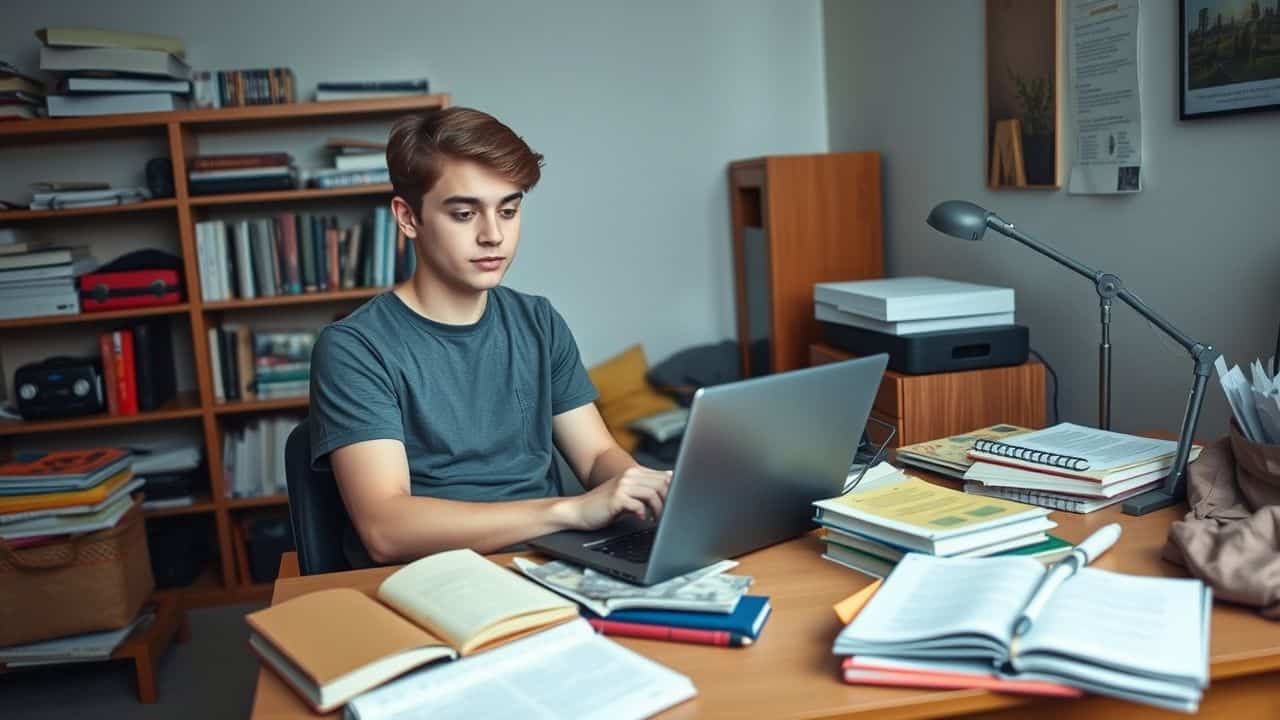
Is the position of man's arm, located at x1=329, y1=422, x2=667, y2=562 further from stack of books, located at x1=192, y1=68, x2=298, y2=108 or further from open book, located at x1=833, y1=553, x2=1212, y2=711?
stack of books, located at x1=192, y1=68, x2=298, y2=108

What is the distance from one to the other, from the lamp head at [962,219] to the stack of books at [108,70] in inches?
102

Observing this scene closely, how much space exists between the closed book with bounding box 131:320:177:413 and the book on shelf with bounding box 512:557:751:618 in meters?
2.59

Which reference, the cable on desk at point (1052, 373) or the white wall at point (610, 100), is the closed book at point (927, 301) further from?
the white wall at point (610, 100)

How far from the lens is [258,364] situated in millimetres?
3744

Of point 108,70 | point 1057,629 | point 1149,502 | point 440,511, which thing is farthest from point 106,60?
point 1057,629

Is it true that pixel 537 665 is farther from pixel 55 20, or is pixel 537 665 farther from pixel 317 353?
pixel 55 20

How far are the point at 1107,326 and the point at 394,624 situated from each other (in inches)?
52.9

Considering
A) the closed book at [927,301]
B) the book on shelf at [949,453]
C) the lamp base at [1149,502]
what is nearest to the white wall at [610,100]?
the closed book at [927,301]

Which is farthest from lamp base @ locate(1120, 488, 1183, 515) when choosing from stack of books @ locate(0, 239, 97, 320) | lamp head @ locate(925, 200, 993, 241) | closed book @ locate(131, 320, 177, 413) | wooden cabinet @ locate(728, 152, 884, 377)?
stack of books @ locate(0, 239, 97, 320)

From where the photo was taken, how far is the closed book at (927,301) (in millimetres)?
2531

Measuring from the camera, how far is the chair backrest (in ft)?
6.05

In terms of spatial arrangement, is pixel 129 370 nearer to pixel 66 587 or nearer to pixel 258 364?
pixel 258 364

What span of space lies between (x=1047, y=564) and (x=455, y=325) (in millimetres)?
1029

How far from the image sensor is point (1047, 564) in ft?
4.54
